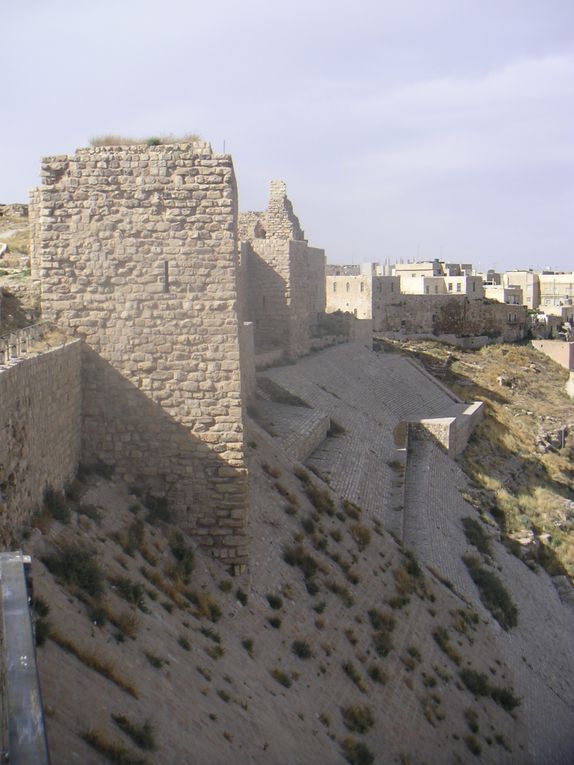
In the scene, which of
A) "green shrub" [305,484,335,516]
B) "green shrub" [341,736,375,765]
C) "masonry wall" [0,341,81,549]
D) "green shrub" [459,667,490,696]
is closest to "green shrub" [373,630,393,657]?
"green shrub" [459,667,490,696]

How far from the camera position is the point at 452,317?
145ft

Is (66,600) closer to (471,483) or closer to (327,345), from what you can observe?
(471,483)

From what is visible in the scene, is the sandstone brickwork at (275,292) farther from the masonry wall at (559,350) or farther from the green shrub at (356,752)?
the masonry wall at (559,350)

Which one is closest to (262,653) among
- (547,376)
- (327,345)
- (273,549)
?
(273,549)

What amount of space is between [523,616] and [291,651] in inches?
313

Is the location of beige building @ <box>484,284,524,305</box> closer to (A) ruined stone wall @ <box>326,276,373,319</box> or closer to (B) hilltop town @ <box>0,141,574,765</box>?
(A) ruined stone wall @ <box>326,276,373,319</box>

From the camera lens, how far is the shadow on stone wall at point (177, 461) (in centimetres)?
884

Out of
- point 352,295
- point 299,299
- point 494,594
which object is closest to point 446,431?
point 299,299

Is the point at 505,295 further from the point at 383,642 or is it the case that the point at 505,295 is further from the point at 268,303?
the point at 383,642

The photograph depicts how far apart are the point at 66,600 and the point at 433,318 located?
38.7m

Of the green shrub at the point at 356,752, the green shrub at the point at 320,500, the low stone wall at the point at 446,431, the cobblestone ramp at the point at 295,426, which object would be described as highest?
the cobblestone ramp at the point at 295,426

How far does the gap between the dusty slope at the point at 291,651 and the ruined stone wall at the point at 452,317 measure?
27.9 m

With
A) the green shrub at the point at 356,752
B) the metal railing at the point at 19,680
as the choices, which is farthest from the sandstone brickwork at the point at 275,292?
the metal railing at the point at 19,680

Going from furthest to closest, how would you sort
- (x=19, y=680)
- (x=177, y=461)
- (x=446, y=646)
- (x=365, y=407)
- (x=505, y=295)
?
(x=505, y=295)
(x=365, y=407)
(x=446, y=646)
(x=177, y=461)
(x=19, y=680)
